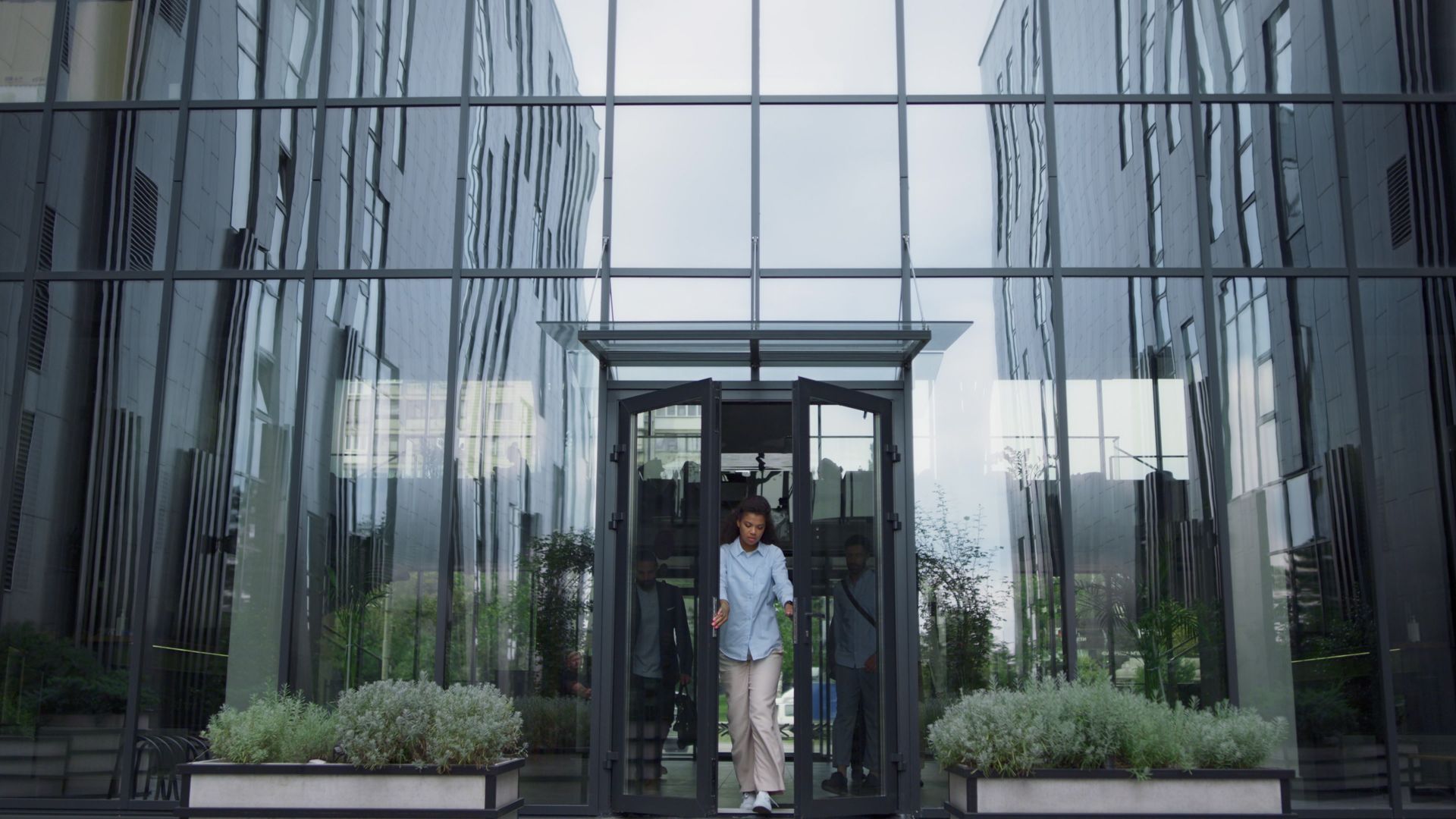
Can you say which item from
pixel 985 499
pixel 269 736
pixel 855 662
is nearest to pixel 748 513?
pixel 855 662

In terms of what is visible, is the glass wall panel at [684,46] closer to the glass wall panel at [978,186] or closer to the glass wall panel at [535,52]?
the glass wall panel at [535,52]

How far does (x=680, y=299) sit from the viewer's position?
9055mm

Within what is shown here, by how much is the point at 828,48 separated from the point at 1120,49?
6.68 ft

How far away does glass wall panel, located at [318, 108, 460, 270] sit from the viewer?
9156 mm

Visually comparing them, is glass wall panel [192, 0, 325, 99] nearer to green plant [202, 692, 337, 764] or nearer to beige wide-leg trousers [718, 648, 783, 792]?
green plant [202, 692, 337, 764]

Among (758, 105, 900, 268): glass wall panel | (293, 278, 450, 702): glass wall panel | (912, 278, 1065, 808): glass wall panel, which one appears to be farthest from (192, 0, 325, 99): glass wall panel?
(912, 278, 1065, 808): glass wall panel

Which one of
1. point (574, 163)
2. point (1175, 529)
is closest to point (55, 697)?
point (574, 163)

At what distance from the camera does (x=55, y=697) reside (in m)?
8.58

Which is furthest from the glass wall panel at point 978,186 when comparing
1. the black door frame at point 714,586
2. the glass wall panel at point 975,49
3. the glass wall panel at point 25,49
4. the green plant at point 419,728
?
the glass wall panel at point 25,49

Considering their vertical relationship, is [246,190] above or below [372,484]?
above

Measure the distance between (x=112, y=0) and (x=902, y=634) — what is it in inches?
284

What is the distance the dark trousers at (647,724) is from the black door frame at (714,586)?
0.13 m

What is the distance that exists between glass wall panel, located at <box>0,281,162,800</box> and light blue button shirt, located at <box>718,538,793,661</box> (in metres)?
3.72

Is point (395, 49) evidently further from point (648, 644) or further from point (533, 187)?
point (648, 644)
